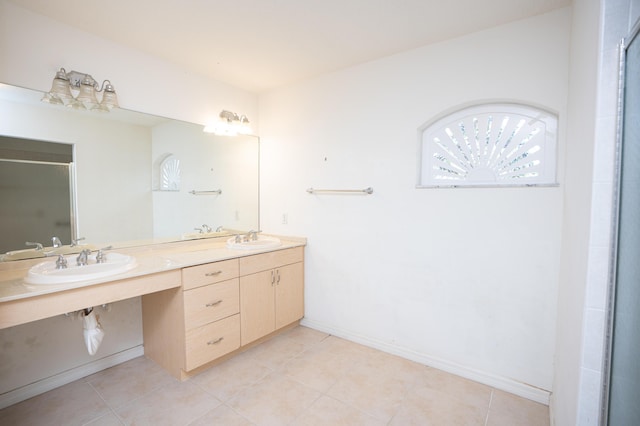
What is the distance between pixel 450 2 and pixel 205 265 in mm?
2215

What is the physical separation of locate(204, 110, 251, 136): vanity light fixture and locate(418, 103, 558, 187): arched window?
5.55 ft

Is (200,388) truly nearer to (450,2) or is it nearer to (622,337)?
(622,337)

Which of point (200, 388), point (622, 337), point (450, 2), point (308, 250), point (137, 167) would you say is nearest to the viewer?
point (622, 337)

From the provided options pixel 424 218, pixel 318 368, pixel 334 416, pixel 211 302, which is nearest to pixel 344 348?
pixel 318 368

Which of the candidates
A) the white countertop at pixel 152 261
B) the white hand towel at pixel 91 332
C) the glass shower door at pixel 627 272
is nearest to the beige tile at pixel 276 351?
the white countertop at pixel 152 261

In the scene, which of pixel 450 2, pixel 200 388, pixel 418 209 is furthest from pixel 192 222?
pixel 450 2

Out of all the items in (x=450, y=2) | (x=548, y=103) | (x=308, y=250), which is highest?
(x=450, y=2)

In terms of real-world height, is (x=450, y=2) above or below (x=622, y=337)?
above

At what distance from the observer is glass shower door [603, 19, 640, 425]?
0.83m

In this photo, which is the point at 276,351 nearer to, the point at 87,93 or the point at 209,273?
the point at 209,273

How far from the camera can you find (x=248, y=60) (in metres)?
2.37

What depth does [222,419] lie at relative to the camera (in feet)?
5.56

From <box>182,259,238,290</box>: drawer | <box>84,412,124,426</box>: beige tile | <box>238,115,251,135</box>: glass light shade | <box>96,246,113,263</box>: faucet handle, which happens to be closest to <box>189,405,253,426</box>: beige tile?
<box>84,412,124,426</box>: beige tile

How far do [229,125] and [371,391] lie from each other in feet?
8.24
